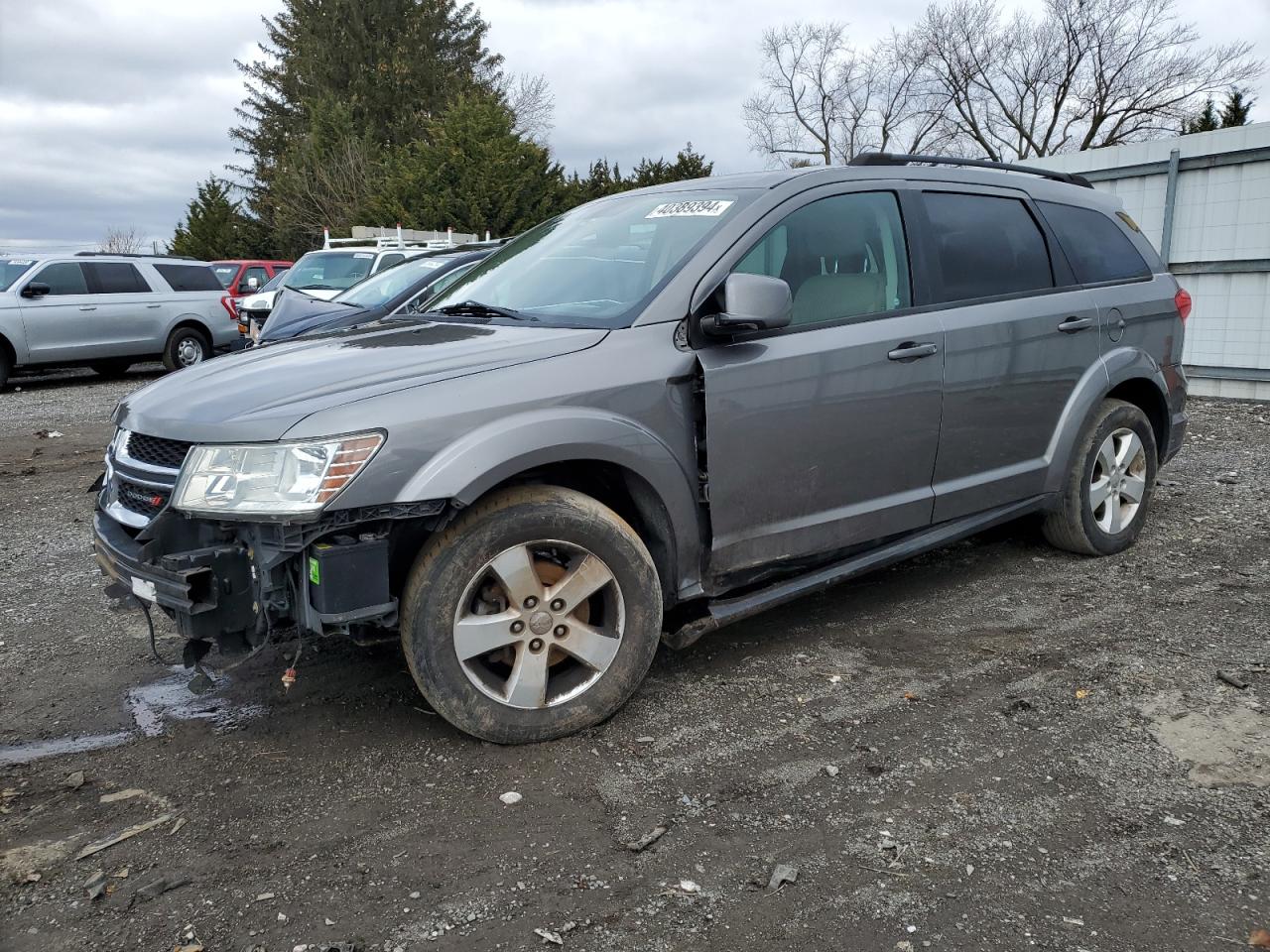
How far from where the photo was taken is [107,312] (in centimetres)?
1485

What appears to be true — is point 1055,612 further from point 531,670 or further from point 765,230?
point 531,670

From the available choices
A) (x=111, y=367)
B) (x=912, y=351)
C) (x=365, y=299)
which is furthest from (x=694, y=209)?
(x=111, y=367)

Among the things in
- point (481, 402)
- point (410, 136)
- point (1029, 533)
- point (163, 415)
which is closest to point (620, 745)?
point (481, 402)

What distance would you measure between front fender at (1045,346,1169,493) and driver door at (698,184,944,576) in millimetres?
903

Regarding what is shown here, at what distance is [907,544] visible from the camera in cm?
427

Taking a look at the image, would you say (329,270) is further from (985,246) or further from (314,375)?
(314,375)

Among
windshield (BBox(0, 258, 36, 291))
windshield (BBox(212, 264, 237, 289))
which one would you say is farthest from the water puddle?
windshield (BBox(212, 264, 237, 289))

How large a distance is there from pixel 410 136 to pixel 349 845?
4652cm

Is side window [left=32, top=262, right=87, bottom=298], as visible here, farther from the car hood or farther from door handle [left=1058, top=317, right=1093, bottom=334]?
door handle [left=1058, top=317, right=1093, bottom=334]

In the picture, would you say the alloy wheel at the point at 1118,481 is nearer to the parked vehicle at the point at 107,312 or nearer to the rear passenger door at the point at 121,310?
the parked vehicle at the point at 107,312

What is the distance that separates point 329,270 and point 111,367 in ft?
13.7

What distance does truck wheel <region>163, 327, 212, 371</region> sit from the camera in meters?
15.5

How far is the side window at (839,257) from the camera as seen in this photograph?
152 inches

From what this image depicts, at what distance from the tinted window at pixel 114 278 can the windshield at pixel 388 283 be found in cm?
782
